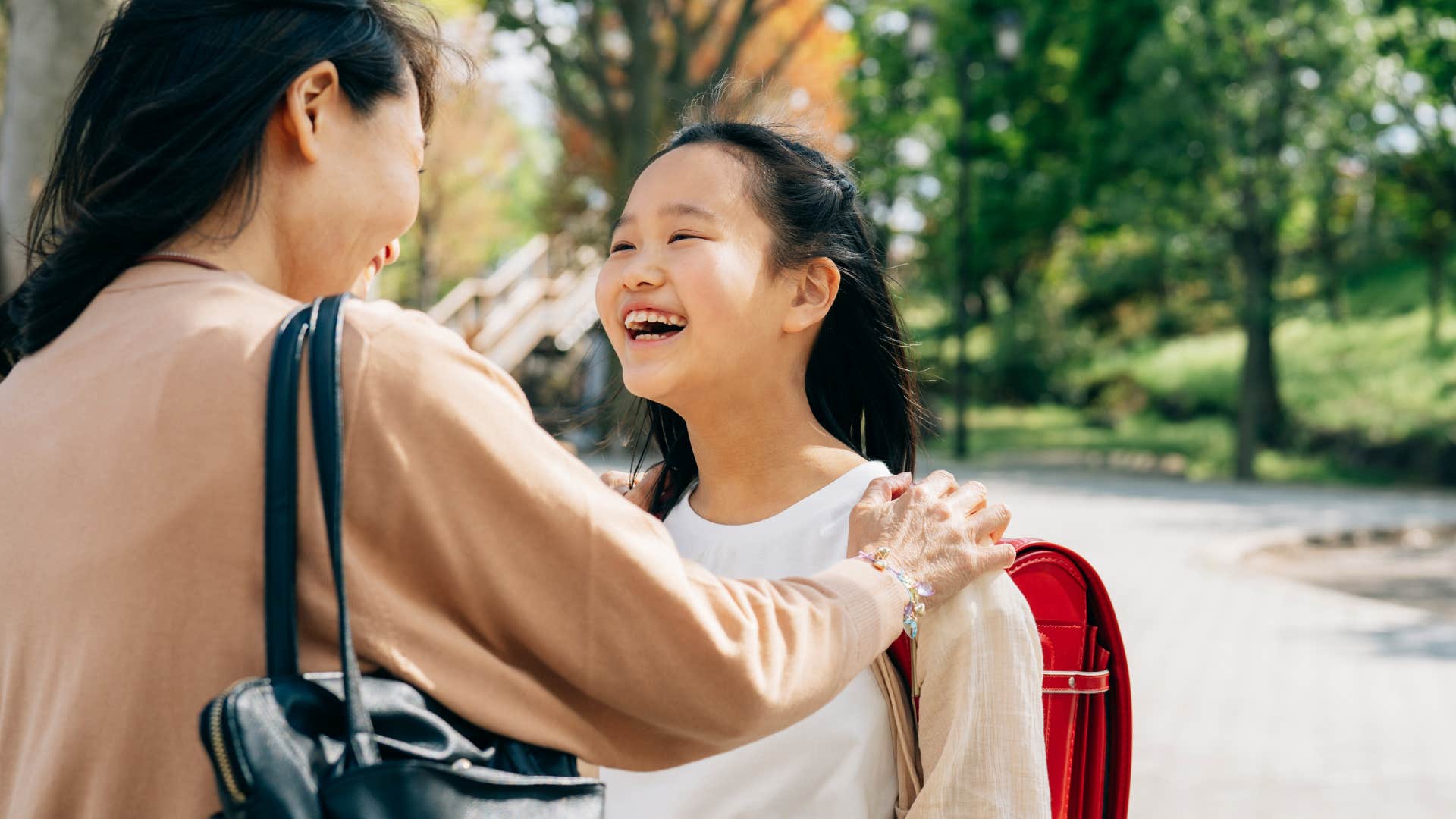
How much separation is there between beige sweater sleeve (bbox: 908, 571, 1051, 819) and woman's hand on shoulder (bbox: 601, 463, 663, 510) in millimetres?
706

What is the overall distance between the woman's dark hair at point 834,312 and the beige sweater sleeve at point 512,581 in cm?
98

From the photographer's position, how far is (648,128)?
14484 millimetres

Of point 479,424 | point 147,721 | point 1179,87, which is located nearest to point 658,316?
point 479,424

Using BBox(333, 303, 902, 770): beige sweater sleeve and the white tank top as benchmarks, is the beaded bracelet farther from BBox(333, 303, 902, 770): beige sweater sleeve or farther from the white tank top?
BBox(333, 303, 902, 770): beige sweater sleeve

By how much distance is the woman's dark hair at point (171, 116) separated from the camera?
1.48 m

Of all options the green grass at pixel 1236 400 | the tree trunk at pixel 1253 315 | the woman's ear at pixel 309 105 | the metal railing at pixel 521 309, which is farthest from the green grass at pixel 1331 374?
the woman's ear at pixel 309 105

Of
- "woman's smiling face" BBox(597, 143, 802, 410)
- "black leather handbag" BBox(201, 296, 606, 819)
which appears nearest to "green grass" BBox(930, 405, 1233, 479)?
"woman's smiling face" BBox(597, 143, 802, 410)

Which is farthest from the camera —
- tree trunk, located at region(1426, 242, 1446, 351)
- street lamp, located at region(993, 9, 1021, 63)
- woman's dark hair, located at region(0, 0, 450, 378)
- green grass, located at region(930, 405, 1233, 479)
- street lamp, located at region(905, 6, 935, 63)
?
tree trunk, located at region(1426, 242, 1446, 351)

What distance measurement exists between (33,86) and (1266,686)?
663 centimetres

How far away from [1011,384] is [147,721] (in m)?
33.1

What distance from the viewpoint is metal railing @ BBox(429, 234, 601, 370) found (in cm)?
2067

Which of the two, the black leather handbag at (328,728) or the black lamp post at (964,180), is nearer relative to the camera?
the black leather handbag at (328,728)

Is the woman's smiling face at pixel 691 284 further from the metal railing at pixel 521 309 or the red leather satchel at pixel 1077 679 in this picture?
the metal railing at pixel 521 309

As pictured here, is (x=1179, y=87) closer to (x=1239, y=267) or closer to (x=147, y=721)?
(x=1239, y=267)
